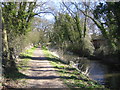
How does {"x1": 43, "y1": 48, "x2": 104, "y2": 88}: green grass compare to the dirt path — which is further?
{"x1": 43, "y1": 48, "x2": 104, "y2": 88}: green grass

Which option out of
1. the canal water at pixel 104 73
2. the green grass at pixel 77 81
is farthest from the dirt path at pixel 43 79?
the canal water at pixel 104 73

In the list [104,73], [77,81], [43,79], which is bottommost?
[104,73]

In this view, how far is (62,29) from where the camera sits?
1117 inches

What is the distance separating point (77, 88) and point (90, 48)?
60.3 feet

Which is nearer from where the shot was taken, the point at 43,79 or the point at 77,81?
the point at 43,79

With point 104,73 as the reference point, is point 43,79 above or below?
above

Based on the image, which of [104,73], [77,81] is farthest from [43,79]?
[104,73]

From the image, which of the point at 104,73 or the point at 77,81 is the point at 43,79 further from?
the point at 104,73

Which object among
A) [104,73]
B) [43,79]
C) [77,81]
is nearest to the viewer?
[43,79]

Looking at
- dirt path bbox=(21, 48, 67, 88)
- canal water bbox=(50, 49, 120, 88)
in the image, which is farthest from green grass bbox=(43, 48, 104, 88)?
canal water bbox=(50, 49, 120, 88)

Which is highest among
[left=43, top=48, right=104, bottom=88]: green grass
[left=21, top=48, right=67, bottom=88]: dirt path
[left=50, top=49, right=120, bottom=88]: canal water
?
[left=21, top=48, right=67, bottom=88]: dirt path

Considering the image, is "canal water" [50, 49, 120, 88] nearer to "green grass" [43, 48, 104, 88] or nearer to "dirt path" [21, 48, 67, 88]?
"green grass" [43, 48, 104, 88]

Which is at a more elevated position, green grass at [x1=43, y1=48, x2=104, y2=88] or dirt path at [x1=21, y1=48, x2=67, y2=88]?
dirt path at [x1=21, y1=48, x2=67, y2=88]

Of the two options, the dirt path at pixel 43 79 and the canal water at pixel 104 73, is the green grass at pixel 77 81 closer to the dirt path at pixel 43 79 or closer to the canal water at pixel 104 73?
the dirt path at pixel 43 79
